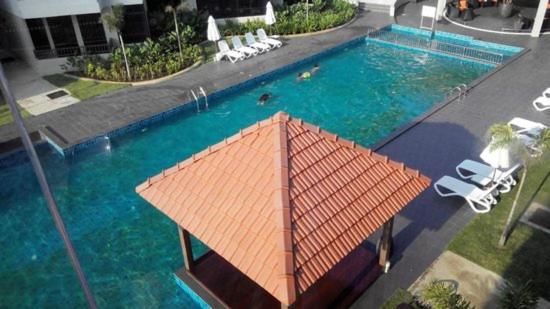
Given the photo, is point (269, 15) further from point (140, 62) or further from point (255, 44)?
point (140, 62)

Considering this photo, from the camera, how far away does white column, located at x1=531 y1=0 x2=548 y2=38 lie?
988 inches

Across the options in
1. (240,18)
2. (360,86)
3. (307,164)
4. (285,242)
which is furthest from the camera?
(240,18)

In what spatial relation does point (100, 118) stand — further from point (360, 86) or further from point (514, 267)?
point (514, 267)

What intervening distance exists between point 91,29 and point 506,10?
26.6 meters

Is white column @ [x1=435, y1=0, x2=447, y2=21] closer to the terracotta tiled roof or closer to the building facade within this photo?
the building facade

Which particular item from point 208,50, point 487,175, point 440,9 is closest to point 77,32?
point 208,50

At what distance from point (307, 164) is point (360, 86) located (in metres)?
14.8

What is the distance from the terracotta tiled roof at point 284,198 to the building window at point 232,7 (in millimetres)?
22605

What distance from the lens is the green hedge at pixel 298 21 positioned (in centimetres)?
2859

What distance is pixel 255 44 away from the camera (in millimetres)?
26078

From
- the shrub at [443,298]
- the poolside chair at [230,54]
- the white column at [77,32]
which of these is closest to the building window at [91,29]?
the white column at [77,32]

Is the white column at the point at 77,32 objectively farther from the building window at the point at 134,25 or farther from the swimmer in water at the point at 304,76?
the swimmer in water at the point at 304,76

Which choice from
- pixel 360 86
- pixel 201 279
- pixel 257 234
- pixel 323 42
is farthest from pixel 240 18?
pixel 257 234

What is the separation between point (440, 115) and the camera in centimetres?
1812
